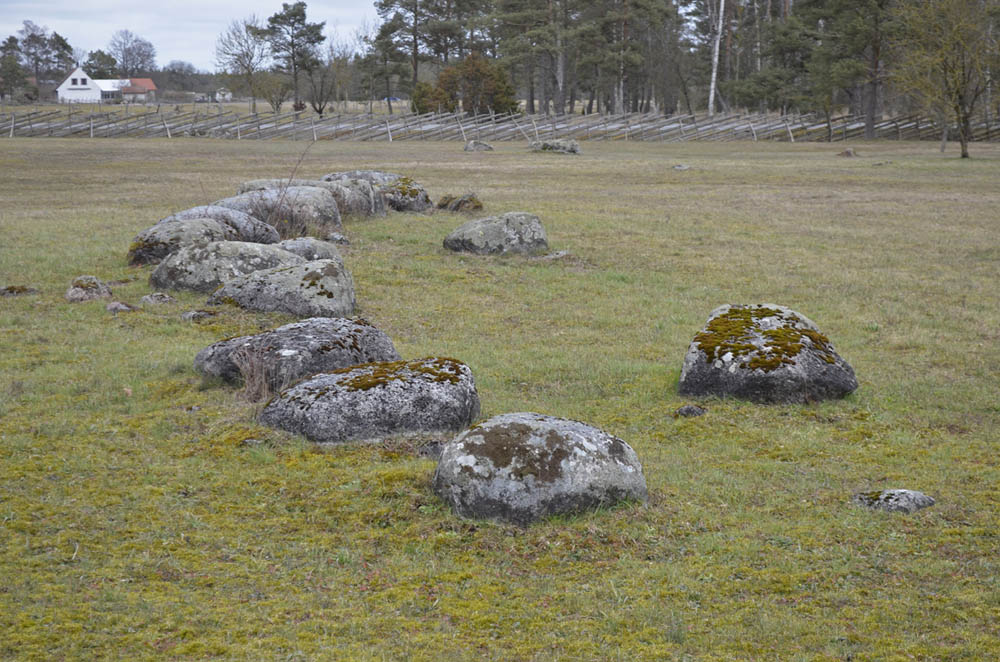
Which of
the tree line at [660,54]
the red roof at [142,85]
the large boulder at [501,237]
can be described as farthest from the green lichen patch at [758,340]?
the red roof at [142,85]

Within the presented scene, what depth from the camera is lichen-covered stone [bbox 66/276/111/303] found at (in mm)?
13258

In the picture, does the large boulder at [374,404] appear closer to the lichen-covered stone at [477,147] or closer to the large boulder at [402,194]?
the large boulder at [402,194]

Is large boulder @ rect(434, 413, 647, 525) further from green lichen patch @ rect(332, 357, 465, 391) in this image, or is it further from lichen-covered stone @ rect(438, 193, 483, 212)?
lichen-covered stone @ rect(438, 193, 483, 212)

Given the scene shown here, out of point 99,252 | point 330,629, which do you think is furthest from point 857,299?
point 99,252

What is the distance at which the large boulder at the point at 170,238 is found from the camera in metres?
15.8

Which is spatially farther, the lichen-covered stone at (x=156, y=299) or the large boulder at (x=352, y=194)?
the large boulder at (x=352, y=194)

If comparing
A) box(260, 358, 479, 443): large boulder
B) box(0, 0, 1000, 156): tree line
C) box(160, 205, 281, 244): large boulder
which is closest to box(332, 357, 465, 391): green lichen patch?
box(260, 358, 479, 443): large boulder

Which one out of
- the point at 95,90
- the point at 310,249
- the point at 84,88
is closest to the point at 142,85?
the point at 95,90

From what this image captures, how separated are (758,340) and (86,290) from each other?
998cm

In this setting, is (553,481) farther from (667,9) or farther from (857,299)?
(667,9)

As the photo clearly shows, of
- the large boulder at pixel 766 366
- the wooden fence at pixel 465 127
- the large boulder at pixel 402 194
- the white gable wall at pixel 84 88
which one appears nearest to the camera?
the large boulder at pixel 766 366

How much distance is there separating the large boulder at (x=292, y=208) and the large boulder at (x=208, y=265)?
14.4 ft

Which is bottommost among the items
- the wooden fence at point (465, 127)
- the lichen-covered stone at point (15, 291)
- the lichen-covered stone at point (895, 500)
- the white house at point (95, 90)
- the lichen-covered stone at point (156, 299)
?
the lichen-covered stone at point (895, 500)

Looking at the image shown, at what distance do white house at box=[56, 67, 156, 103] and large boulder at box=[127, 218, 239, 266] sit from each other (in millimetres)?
116916
